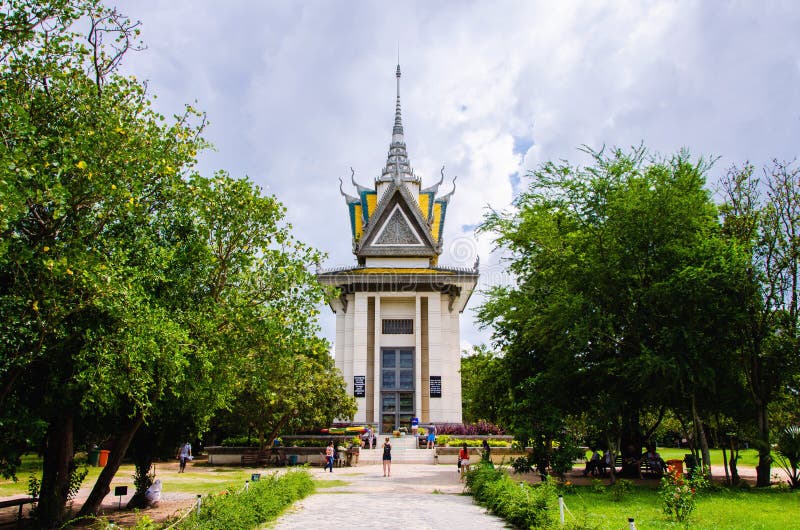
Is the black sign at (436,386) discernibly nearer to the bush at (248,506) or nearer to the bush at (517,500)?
the bush at (517,500)


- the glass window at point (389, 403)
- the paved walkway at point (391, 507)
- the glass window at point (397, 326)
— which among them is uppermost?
the glass window at point (397, 326)

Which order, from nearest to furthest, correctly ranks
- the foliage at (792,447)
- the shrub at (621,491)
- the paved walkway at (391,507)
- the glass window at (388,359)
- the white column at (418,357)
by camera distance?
the paved walkway at (391,507) < the shrub at (621,491) < the foliage at (792,447) < the white column at (418,357) < the glass window at (388,359)

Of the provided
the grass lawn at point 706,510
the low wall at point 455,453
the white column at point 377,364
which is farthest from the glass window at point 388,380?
the grass lawn at point 706,510

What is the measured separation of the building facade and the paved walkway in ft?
72.8

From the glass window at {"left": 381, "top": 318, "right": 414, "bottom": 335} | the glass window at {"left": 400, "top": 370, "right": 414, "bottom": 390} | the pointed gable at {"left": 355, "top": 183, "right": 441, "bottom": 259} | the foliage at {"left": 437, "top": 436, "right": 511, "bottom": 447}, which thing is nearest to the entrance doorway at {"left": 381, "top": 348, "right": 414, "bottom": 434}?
the glass window at {"left": 400, "top": 370, "right": 414, "bottom": 390}

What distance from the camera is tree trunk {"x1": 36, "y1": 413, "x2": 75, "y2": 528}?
11.8 metres

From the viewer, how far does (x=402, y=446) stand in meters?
34.7

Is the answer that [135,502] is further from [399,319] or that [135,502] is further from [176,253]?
[399,319]

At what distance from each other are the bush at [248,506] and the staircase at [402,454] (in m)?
16.0

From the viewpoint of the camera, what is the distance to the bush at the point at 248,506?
963 cm

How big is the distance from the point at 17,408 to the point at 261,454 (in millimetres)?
20294

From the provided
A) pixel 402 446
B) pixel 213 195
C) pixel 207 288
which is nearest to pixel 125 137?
pixel 213 195

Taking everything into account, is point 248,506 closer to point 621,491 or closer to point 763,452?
point 621,491

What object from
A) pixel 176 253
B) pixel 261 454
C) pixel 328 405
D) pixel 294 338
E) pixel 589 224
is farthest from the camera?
pixel 328 405
